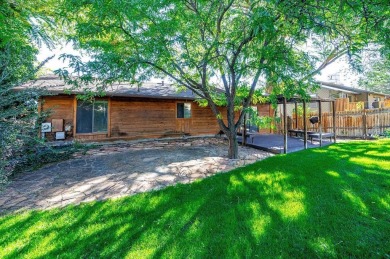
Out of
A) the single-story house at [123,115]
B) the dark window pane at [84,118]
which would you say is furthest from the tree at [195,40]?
the dark window pane at [84,118]

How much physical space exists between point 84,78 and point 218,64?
3.61 m

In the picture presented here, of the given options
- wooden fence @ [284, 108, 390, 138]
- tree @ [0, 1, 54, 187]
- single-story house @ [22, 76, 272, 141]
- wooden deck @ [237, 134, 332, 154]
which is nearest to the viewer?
tree @ [0, 1, 54, 187]

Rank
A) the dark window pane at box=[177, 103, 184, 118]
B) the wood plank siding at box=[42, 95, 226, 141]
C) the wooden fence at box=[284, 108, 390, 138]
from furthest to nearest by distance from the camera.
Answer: the dark window pane at box=[177, 103, 184, 118]
the wooden fence at box=[284, 108, 390, 138]
the wood plank siding at box=[42, 95, 226, 141]

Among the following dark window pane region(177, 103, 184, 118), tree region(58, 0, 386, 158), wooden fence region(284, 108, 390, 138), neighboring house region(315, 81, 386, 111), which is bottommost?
wooden fence region(284, 108, 390, 138)

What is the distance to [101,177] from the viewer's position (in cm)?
509

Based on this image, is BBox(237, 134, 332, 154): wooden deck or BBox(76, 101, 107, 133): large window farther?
BBox(76, 101, 107, 133): large window

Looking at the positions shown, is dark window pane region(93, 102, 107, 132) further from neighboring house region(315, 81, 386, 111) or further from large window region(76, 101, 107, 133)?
neighboring house region(315, 81, 386, 111)

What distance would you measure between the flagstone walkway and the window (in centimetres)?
548

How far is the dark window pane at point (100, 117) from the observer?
397 inches

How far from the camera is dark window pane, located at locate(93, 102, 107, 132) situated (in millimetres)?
10094

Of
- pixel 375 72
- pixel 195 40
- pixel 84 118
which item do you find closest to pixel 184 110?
pixel 84 118

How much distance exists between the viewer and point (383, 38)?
11.7 feet

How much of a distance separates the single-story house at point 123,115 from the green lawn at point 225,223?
6258 millimetres

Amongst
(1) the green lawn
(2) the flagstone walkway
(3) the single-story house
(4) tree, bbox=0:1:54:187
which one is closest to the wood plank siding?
(3) the single-story house
